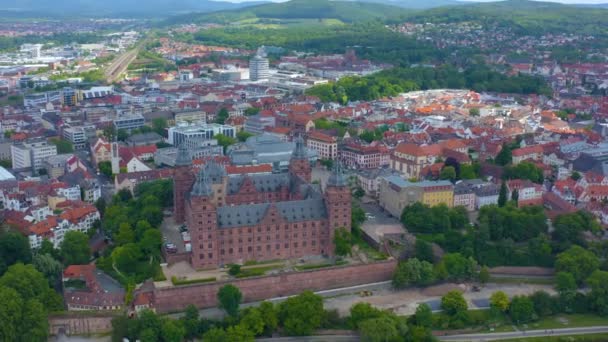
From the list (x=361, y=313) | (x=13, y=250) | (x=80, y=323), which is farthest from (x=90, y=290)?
(x=361, y=313)

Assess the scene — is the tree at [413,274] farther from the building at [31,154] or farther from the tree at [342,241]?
the building at [31,154]

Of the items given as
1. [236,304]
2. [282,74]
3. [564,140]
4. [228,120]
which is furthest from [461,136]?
[282,74]

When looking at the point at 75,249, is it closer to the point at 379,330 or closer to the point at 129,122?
the point at 379,330

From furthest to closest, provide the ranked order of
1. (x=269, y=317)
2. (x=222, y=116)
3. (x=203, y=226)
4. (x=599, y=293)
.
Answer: (x=222, y=116) < (x=203, y=226) < (x=599, y=293) < (x=269, y=317)

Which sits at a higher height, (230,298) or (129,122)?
(129,122)

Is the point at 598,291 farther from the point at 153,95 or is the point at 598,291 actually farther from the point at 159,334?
the point at 153,95

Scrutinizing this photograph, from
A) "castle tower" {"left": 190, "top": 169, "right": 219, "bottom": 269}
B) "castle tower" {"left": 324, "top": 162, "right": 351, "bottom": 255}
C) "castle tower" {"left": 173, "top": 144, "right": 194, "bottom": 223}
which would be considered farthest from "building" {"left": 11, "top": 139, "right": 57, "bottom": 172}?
"castle tower" {"left": 324, "top": 162, "right": 351, "bottom": 255}
